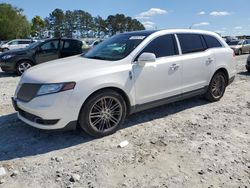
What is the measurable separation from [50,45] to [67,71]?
8447mm

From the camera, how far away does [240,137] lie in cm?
Result: 458

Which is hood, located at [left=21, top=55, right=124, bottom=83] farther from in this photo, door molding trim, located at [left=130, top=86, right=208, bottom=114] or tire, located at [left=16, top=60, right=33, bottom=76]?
tire, located at [left=16, top=60, right=33, bottom=76]

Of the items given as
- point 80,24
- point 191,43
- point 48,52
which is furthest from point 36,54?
point 80,24

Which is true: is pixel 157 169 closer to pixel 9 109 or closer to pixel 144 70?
pixel 144 70

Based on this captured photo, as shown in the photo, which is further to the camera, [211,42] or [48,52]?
[48,52]

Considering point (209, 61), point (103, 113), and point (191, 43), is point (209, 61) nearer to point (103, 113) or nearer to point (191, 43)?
point (191, 43)

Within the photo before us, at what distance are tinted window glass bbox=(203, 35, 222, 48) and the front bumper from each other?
3.58 metres

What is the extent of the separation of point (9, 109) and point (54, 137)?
209 cm

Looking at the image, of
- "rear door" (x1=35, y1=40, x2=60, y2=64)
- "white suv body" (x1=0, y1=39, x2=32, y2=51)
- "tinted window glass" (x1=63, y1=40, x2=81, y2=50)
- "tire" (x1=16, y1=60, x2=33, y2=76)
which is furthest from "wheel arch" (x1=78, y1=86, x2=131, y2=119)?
→ "white suv body" (x1=0, y1=39, x2=32, y2=51)

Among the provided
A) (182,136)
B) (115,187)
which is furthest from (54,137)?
(182,136)

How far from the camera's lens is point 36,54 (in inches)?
467

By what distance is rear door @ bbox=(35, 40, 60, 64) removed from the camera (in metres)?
11.9

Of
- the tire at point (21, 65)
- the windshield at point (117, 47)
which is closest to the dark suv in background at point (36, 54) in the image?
the tire at point (21, 65)

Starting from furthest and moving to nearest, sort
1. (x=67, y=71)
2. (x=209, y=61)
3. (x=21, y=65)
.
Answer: (x=21, y=65), (x=209, y=61), (x=67, y=71)
